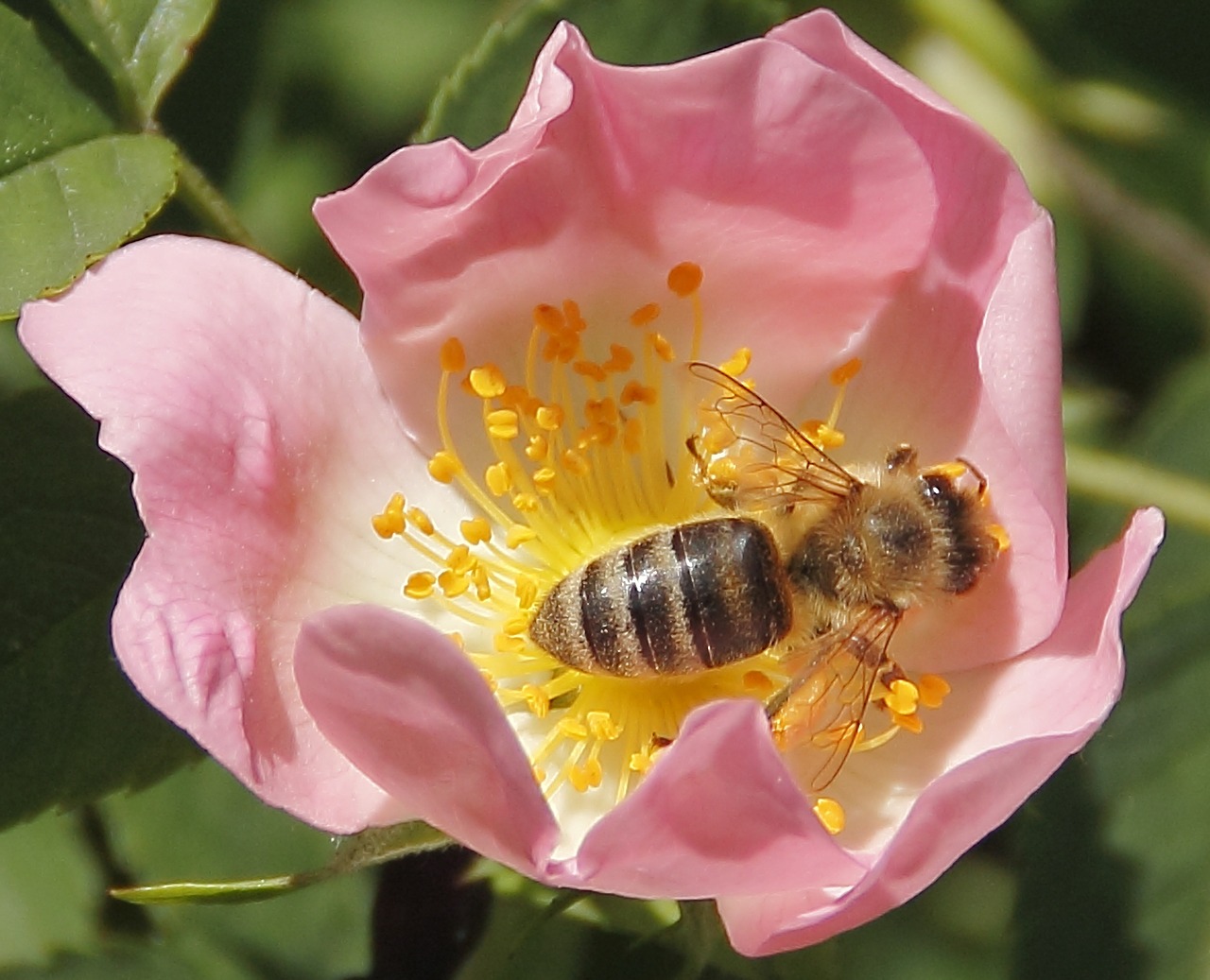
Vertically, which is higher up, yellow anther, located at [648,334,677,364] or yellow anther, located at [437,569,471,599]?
yellow anther, located at [648,334,677,364]

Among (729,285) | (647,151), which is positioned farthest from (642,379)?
(647,151)

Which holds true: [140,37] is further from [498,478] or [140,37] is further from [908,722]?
[908,722]

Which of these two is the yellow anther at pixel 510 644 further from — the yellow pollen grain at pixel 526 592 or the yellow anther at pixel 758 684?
the yellow anther at pixel 758 684

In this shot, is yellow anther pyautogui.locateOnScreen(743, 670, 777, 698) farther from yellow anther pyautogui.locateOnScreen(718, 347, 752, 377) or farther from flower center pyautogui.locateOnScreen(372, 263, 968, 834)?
yellow anther pyautogui.locateOnScreen(718, 347, 752, 377)

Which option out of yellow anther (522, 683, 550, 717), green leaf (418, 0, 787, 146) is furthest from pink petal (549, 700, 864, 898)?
green leaf (418, 0, 787, 146)

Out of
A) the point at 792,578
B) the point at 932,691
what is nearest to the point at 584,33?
the point at 792,578

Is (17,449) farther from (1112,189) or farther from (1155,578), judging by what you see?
(1112,189)
